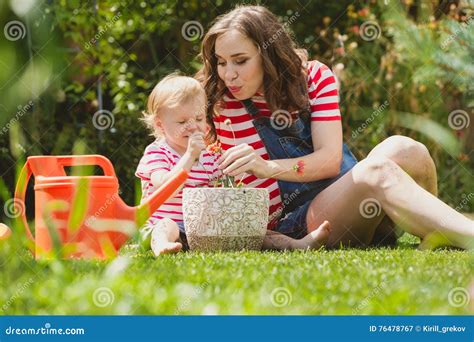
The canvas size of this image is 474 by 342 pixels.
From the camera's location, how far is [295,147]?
329 cm

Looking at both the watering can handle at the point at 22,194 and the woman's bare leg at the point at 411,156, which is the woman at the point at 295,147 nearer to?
the woman's bare leg at the point at 411,156

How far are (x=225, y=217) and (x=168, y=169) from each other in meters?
0.43

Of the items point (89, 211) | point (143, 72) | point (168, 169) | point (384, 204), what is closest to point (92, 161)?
point (89, 211)

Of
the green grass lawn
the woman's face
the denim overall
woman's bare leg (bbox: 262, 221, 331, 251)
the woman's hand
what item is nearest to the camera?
the green grass lawn

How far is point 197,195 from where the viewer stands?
2.88 meters

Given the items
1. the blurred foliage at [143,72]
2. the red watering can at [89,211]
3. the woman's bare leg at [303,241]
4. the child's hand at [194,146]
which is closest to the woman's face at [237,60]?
the child's hand at [194,146]

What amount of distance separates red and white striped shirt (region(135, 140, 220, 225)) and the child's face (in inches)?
1.9

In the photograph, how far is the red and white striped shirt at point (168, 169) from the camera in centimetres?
320

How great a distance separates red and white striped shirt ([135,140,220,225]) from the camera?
10.5ft

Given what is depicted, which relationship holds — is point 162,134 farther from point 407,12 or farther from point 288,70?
point 407,12

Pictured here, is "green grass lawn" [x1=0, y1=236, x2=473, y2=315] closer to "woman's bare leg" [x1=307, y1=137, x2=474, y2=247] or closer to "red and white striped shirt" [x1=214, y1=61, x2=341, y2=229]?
"woman's bare leg" [x1=307, y1=137, x2=474, y2=247]

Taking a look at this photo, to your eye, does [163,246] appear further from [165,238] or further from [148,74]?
[148,74]

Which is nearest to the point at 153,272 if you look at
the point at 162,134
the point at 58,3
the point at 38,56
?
the point at 162,134

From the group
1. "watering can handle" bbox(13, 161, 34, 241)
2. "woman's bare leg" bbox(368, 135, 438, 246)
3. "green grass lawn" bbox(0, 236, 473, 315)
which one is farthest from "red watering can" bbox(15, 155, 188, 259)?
"woman's bare leg" bbox(368, 135, 438, 246)
